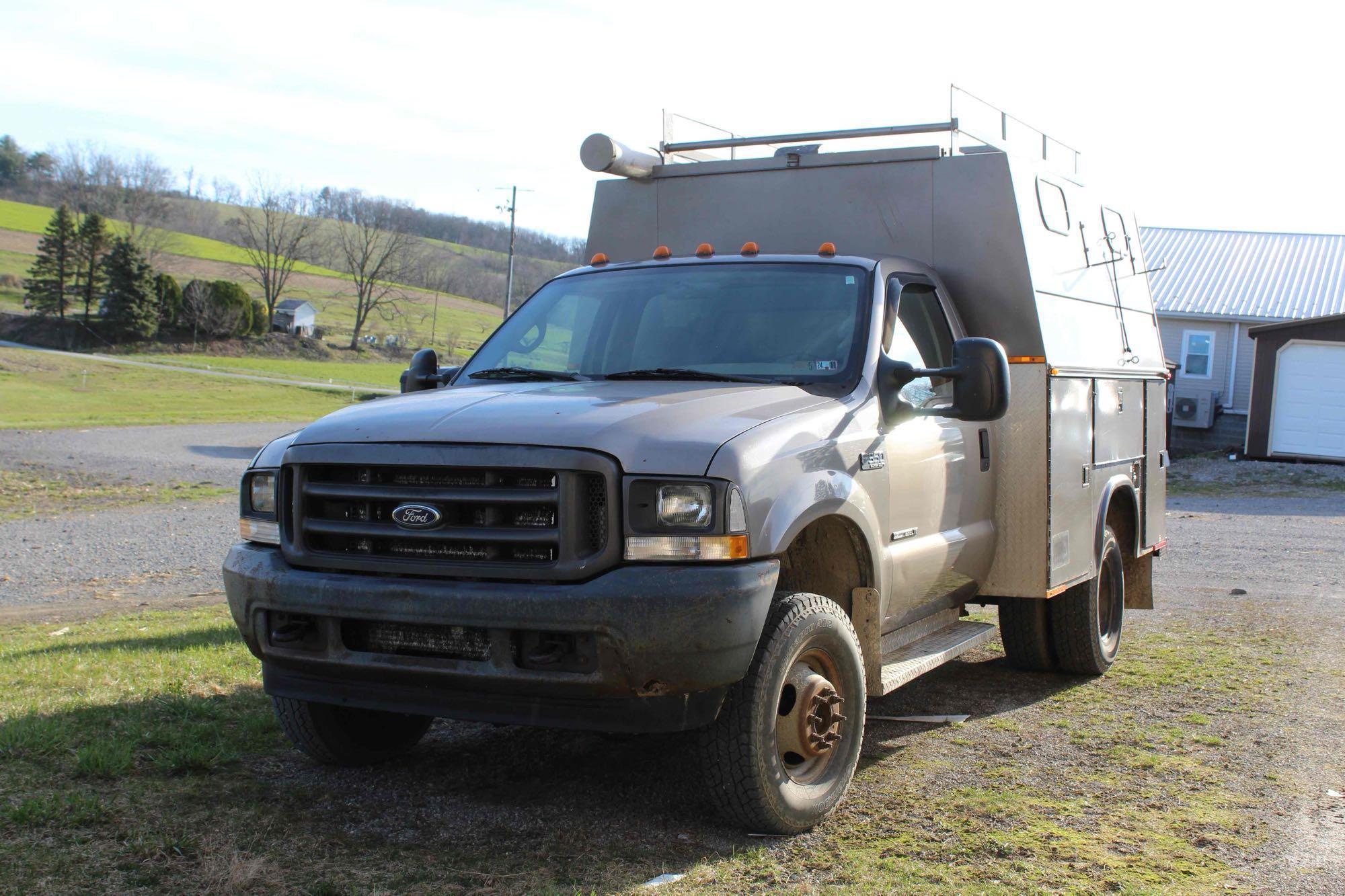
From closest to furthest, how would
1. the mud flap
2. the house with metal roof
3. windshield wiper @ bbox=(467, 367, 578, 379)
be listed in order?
windshield wiper @ bbox=(467, 367, 578, 379) < the mud flap < the house with metal roof

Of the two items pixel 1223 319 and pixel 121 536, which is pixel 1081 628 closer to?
pixel 121 536

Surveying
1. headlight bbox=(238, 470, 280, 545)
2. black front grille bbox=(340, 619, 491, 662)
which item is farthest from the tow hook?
headlight bbox=(238, 470, 280, 545)

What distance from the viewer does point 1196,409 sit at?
99.0ft

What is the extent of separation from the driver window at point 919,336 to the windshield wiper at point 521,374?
1402mm

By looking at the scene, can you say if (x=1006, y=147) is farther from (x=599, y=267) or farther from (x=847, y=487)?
(x=847, y=487)

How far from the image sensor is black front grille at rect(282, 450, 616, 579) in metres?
3.91

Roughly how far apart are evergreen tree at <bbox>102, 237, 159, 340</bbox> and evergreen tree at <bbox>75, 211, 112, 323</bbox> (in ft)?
9.81

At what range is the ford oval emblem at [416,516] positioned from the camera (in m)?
4.07

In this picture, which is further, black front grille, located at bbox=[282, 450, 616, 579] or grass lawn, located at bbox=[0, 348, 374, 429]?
grass lawn, located at bbox=[0, 348, 374, 429]

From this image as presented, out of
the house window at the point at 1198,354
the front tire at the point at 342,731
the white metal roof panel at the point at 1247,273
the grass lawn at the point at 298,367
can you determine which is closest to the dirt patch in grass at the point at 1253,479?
the house window at the point at 1198,354

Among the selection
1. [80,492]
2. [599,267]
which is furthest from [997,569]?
[80,492]

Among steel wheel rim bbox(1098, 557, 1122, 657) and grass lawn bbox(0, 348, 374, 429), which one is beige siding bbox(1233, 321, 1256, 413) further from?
grass lawn bbox(0, 348, 374, 429)

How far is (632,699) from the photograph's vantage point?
3.94 metres

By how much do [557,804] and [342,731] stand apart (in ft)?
3.20
